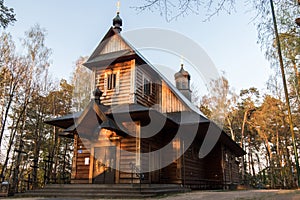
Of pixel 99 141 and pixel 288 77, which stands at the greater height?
pixel 288 77

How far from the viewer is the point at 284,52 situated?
977 centimetres

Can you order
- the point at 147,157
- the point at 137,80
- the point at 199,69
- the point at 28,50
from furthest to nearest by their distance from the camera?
the point at 199,69
the point at 28,50
the point at 137,80
the point at 147,157

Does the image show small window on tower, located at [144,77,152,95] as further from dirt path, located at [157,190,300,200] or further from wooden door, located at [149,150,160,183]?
dirt path, located at [157,190,300,200]

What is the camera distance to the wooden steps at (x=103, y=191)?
29.9 feet

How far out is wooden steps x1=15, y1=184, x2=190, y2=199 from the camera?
911 centimetres

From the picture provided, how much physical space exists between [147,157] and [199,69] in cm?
1123

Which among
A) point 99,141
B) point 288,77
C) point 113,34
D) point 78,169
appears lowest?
point 78,169

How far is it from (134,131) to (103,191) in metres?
3.07

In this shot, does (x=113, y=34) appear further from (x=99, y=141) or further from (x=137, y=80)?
(x=99, y=141)

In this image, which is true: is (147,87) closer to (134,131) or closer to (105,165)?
(134,131)

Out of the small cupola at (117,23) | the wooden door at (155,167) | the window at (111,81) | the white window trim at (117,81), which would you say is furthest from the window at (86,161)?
the small cupola at (117,23)

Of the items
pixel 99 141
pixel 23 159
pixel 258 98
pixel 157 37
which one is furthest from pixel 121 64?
pixel 258 98

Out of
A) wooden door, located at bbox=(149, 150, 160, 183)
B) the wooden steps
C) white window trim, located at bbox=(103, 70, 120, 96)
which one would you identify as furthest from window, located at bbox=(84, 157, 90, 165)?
white window trim, located at bbox=(103, 70, 120, 96)

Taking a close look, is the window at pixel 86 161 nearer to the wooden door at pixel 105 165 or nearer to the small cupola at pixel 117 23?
the wooden door at pixel 105 165
